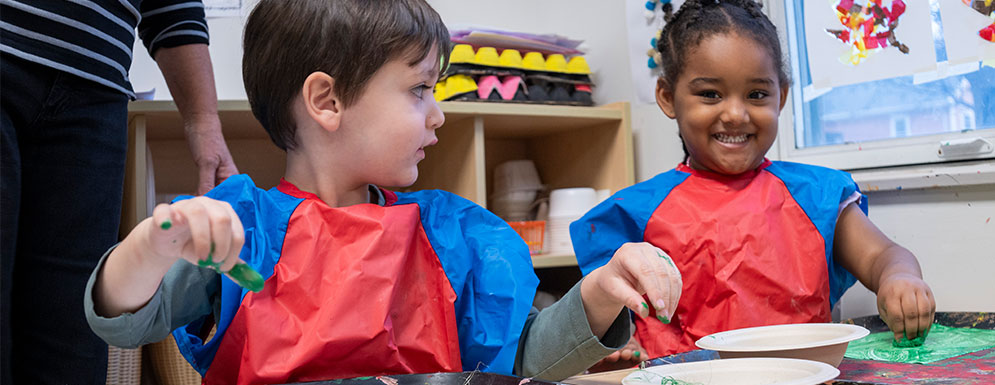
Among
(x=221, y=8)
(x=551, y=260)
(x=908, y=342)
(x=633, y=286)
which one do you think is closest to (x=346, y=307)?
(x=633, y=286)

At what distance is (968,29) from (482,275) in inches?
41.1

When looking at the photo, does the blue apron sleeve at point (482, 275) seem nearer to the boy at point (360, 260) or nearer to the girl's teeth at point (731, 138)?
the boy at point (360, 260)

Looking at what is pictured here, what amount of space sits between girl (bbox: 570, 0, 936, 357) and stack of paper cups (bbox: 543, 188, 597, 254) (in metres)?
0.52

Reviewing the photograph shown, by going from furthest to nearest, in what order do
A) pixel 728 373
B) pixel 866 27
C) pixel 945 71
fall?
pixel 866 27
pixel 945 71
pixel 728 373

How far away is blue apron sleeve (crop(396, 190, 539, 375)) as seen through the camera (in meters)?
0.84

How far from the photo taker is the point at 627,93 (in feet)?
6.79

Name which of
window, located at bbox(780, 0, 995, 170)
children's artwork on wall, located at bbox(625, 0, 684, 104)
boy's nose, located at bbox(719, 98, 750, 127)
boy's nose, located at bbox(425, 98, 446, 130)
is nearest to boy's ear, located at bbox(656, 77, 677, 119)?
boy's nose, located at bbox(719, 98, 750, 127)

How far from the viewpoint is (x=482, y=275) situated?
0.87m

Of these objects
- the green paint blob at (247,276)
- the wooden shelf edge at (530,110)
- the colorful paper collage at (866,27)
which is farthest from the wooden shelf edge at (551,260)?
the green paint blob at (247,276)

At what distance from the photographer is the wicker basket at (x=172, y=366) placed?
150cm

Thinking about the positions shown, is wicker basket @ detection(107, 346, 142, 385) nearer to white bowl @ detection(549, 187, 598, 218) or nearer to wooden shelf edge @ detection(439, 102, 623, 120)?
wooden shelf edge @ detection(439, 102, 623, 120)

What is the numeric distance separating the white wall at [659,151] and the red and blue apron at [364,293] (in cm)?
89

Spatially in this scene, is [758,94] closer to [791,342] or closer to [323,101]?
[791,342]

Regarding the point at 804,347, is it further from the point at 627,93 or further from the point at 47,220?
the point at 627,93
